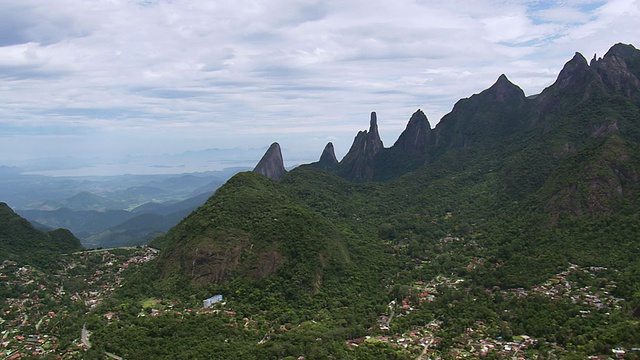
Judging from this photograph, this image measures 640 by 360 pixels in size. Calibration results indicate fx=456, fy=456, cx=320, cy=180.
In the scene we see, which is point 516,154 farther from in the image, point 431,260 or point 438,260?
point 438,260

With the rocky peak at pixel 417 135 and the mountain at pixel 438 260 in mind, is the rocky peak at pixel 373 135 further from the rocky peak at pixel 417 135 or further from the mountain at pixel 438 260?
the mountain at pixel 438 260

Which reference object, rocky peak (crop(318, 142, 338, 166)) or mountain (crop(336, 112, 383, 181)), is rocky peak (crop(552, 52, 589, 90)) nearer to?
mountain (crop(336, 112, 383, 181))

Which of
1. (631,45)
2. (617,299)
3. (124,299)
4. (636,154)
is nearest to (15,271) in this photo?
(124,299)

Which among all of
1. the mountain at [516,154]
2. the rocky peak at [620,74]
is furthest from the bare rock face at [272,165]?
the rocky peak at [620,74]

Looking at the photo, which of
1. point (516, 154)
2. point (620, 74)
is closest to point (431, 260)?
point (516, 154)

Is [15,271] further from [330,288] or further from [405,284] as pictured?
[405,284]

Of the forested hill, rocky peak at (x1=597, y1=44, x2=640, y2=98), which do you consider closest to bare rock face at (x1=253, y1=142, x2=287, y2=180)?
the forested hill
